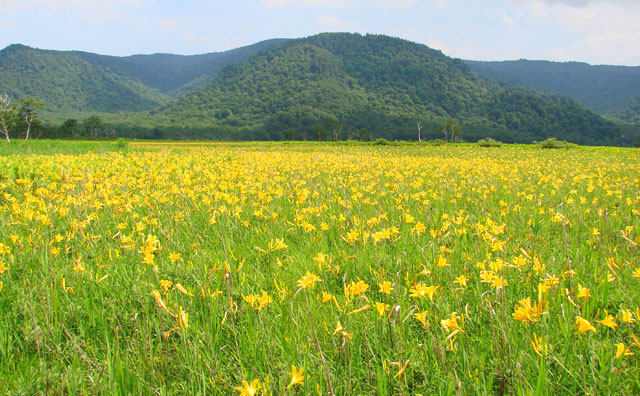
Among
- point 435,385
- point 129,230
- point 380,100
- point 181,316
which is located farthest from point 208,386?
point 380,100

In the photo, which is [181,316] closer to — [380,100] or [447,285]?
[447,285]

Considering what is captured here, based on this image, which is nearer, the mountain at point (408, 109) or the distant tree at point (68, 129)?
the distant tree at point (68, 129)

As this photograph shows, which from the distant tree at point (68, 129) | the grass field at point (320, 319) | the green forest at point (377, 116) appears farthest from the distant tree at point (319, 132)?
the grass field at point (320, 319)

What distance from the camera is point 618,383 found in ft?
4.56

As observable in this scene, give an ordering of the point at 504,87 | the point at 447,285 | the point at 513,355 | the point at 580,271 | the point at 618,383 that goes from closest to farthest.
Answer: the point at 618,383 < the point at 513,355 < the point at 447,285 < the point at 580,271 < the point at 504,87

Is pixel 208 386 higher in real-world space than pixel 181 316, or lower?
lower

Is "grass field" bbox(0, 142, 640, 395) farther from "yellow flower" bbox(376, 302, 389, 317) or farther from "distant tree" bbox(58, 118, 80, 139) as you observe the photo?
"distant tree" bbox(58, 118, 80, 139)

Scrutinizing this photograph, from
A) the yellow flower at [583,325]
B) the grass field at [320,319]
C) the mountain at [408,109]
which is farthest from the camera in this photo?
the mountain at [408,109]

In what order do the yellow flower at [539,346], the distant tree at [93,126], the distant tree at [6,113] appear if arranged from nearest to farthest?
1. the yellow flower at [539,346]
2. the distant tree at [6,113]
3. the distant tree at [93,126]

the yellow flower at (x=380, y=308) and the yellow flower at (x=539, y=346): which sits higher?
the yellow flower at (x=380, y=308)

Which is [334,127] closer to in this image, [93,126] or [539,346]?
[93,126]

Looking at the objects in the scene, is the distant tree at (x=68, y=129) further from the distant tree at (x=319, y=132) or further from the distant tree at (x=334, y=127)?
the distant tree at (x=334, y=127)

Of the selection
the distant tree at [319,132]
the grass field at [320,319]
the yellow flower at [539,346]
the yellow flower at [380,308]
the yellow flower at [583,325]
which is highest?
the distant tree at [319,132]

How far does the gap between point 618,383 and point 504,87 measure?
20166 centimetres
